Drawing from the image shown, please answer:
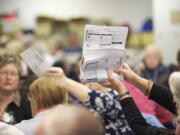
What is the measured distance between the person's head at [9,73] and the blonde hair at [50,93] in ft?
3.64

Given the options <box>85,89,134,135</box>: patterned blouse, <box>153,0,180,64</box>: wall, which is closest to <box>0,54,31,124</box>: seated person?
<box>85,89,134,135</box>: patterned blouse

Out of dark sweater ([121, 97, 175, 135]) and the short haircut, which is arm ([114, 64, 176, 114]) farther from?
the short haircut

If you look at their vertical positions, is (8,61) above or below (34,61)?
below

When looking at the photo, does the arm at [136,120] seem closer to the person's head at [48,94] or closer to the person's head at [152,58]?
the person's head at [48,94]

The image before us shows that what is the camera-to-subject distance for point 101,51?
259cm

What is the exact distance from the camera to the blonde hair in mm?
2812

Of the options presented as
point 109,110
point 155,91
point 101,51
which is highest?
point 101,51

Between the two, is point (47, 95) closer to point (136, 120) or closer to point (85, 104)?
point (85, 104)

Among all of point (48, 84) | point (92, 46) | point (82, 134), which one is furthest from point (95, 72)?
point (82, 134)

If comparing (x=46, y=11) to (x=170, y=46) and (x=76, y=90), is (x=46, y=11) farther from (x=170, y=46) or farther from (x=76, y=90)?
(x=76, y=90)

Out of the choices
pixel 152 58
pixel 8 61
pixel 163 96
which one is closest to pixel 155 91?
pixel 163 96

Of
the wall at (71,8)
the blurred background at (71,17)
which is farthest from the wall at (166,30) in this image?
the wall at (71,8)

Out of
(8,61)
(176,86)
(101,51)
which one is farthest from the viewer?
(8,61)

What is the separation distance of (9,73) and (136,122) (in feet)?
6.25
